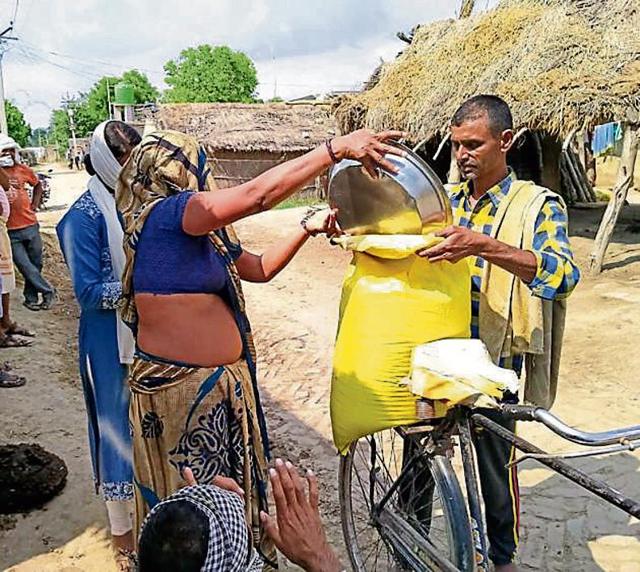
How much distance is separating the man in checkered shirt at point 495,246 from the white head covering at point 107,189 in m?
1.32

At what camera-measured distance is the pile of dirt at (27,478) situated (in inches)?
139

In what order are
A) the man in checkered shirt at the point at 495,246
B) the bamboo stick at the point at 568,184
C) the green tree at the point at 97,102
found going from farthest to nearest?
1. the green tree at the point at 97,102
2. the bamboo stick at the point at 568,184
3. the man in checkered shirt at the point at 495,246

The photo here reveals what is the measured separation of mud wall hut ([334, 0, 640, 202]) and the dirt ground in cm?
223

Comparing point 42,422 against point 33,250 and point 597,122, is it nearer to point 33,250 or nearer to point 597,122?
Answer: point 33,250

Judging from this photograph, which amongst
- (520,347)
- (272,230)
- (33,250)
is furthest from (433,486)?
(272,230)

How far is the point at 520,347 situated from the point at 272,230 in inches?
449

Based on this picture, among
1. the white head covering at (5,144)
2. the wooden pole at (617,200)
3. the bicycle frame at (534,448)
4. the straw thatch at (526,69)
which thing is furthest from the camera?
the wooden pole at (617,200)

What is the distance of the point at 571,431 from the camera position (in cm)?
161

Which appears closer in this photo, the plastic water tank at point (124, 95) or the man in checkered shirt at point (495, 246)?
the man in checkered shirt at point (495, 246)

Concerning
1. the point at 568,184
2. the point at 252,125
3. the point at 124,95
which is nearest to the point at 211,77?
the point at 124,95

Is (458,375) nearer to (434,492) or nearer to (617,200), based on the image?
(434,492)

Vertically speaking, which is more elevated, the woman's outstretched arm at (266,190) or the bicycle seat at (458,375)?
the woman's outstretched arm at (266,190)

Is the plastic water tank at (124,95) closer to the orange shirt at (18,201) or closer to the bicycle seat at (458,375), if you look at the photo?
the orange shirt at (18,201)

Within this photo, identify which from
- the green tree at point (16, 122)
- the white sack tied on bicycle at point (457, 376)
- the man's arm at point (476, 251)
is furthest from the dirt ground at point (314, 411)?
the green tree at point (16, 122)
